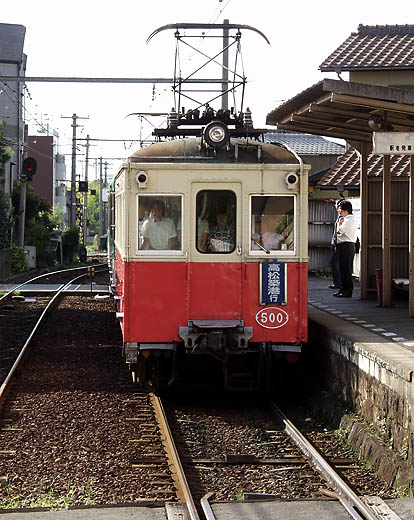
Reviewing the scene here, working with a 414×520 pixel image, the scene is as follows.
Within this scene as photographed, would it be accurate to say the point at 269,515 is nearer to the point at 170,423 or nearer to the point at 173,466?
the point at 173,466

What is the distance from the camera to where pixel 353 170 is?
17359 mm

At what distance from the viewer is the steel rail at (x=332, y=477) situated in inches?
214

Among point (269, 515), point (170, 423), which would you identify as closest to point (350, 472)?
point (269, 515)

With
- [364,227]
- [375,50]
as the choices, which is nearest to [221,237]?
[364,227]

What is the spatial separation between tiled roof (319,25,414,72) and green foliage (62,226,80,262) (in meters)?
20.0

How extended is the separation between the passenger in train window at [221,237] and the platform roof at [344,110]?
169 centimetres

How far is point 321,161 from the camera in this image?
2867 centimetres

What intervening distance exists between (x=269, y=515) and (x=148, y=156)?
172 inches

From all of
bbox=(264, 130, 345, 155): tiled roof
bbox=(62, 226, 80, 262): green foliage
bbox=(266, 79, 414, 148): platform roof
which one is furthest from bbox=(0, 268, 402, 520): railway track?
bbox=(62, 226, 80, 262): green foliage

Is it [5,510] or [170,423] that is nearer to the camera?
[5,510]

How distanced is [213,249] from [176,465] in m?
2.78

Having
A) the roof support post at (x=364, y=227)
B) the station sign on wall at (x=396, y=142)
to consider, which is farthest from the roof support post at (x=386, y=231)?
the station sign on wall at (x=396, y=142)

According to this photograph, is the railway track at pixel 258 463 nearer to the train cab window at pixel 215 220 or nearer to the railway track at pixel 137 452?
the railway track at pixel 137 452

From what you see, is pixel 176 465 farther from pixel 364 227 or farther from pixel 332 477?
pixel 364 227
